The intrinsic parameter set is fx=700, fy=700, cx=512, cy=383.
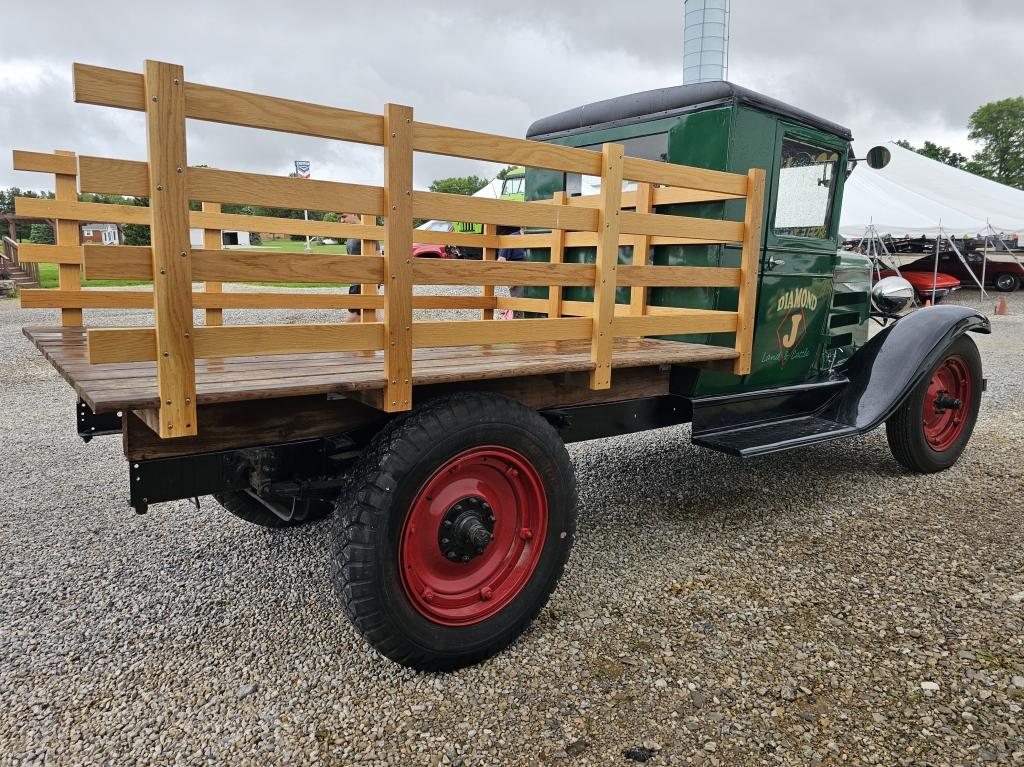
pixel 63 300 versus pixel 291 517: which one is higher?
pixel 63 300

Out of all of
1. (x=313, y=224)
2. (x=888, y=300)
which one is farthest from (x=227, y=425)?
(x=888, y=300)

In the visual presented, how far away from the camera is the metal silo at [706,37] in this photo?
9898 millimetres

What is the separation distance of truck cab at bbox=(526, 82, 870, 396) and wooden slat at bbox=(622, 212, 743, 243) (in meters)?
0.42

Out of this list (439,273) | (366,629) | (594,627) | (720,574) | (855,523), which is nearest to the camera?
(366,629)

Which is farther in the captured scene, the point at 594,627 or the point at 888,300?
the point at 888,300

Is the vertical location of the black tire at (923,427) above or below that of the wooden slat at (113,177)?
below

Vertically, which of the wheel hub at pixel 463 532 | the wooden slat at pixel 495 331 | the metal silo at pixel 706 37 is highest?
the metal silo at pixel 706 37

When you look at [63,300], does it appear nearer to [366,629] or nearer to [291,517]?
[291,517]

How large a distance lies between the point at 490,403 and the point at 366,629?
88 cm

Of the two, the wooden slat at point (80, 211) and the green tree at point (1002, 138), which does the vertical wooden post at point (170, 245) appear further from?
the green tree at point (1002, 138)

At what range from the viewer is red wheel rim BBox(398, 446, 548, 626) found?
2.50 meters

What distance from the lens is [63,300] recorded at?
10.5 feet

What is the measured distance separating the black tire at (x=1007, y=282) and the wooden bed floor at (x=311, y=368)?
73.1 ft

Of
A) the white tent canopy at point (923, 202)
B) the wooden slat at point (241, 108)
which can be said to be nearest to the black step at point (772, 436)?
the wooden slat at point (241, 108)
